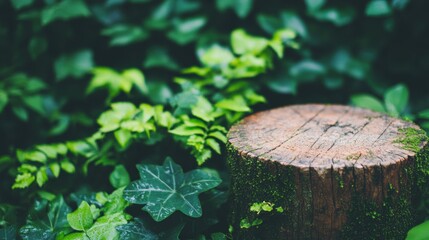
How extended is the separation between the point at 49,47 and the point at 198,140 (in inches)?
76.2

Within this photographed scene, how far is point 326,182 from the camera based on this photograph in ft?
5.72

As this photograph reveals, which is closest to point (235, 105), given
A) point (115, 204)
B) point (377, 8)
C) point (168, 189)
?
point (168, 189)

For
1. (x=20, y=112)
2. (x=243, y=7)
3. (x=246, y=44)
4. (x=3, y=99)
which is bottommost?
(x=20, y=112)

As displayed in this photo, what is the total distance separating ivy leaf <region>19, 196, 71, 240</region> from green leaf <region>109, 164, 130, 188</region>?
0.96ft

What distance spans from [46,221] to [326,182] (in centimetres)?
153

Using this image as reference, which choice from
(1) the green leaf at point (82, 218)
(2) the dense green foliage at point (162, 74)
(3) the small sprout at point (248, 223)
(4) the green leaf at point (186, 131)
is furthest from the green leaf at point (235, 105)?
(1) the green leaf at point (82, 218)

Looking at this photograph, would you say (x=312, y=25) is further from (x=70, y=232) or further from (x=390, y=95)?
(x=70, y=232)

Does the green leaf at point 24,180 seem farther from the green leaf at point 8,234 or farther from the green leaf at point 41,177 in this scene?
the green leaf at point 8,234

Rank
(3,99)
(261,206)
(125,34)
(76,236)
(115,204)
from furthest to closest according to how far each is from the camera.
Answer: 1. (125,34)
2. (3,99)
3. (115,204)
4. (76,236)
5. (261,206)

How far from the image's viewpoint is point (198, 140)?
2.21m

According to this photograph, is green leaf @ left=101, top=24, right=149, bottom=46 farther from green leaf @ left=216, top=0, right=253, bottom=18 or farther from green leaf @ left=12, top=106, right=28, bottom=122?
green leaf @ left=12, top=106, right=28, bottom=122

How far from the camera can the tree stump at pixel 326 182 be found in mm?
1756

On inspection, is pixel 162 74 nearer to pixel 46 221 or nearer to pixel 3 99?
pixel 3 99

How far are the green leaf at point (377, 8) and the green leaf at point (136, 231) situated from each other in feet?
7.37
